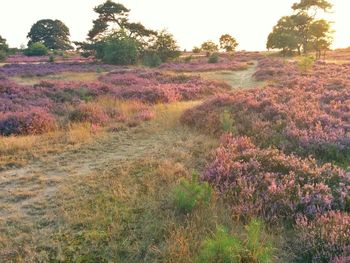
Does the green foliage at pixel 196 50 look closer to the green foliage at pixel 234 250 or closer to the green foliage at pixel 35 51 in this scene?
the green foliage at pixel 35 51

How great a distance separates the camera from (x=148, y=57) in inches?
1972

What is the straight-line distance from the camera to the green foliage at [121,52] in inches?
1901

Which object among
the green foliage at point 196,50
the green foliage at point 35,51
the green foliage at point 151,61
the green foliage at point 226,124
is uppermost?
the green foliage at point 35,51

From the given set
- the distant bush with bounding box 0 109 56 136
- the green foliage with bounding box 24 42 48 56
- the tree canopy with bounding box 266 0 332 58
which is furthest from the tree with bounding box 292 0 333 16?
the distant bush with bounding box 0 109 56 136

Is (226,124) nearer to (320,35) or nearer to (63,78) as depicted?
(63,78)

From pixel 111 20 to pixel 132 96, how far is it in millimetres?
45957

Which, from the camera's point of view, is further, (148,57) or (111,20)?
(111,20)

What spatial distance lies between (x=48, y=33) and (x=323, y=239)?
3496 inches

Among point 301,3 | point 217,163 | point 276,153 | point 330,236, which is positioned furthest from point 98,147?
point 301,3

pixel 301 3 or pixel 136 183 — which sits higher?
pixel 301 3

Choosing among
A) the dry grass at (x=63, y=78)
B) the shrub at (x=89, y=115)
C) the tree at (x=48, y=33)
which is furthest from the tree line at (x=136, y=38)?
the shrub at (x=89, y=115)

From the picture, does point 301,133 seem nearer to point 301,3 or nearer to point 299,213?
point 299,213

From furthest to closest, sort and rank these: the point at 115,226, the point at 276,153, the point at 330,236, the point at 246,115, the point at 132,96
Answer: the point at 132,96 < the point at 246,115 < the point at 276,153 < the point at 115,226 < the point at 330,236

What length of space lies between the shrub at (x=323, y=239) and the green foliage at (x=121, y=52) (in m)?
44.7
